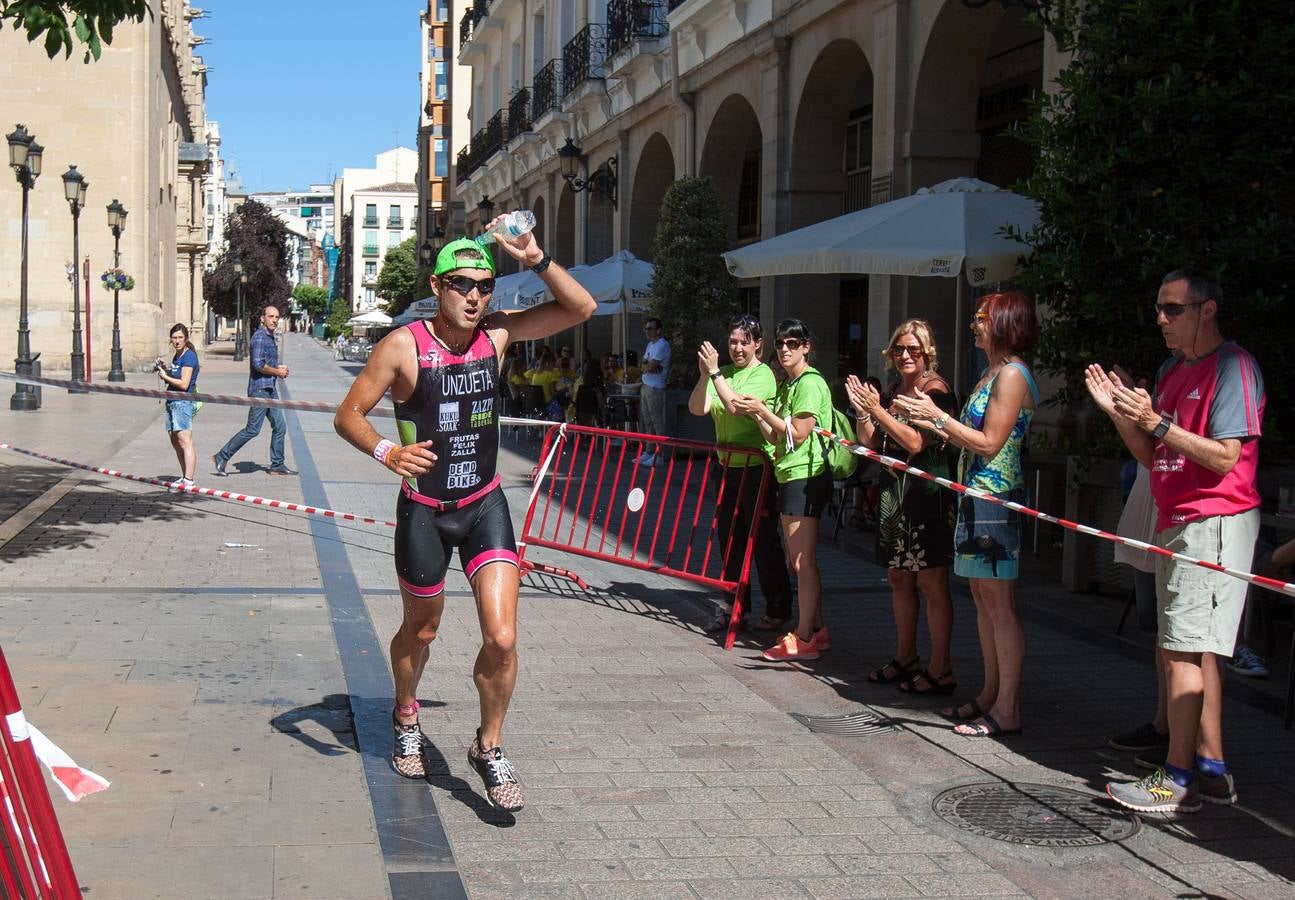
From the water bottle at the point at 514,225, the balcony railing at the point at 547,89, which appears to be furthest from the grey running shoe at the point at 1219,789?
the balcony railing at the point at 547,89

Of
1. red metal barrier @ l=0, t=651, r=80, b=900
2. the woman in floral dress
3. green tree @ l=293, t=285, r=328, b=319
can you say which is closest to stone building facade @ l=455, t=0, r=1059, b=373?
the woman in floral dress

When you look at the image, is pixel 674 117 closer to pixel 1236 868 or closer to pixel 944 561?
pixel 944 561

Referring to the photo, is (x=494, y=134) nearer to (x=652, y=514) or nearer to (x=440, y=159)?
(x=652, y=514)

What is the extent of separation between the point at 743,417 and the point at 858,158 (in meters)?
13.4

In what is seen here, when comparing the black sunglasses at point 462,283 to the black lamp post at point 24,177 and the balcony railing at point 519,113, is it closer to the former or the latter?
the black lamp post at point 24,177

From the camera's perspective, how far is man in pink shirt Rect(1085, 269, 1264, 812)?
4.91m

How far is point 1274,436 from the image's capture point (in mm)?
7273

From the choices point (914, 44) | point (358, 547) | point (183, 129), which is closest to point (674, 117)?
point (914, 44)

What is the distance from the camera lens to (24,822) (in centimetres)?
305

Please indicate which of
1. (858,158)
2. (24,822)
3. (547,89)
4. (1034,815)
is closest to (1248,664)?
(1034,815)

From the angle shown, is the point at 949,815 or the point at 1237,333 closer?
the point at 949,815

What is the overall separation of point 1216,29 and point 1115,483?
8.74 feet

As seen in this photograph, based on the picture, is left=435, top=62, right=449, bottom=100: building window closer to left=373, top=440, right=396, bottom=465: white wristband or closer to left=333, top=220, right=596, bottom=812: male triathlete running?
left=333, top=220, right=596, bottom=812: male triathlete running

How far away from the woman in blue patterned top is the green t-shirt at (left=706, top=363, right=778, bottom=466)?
1.75m
